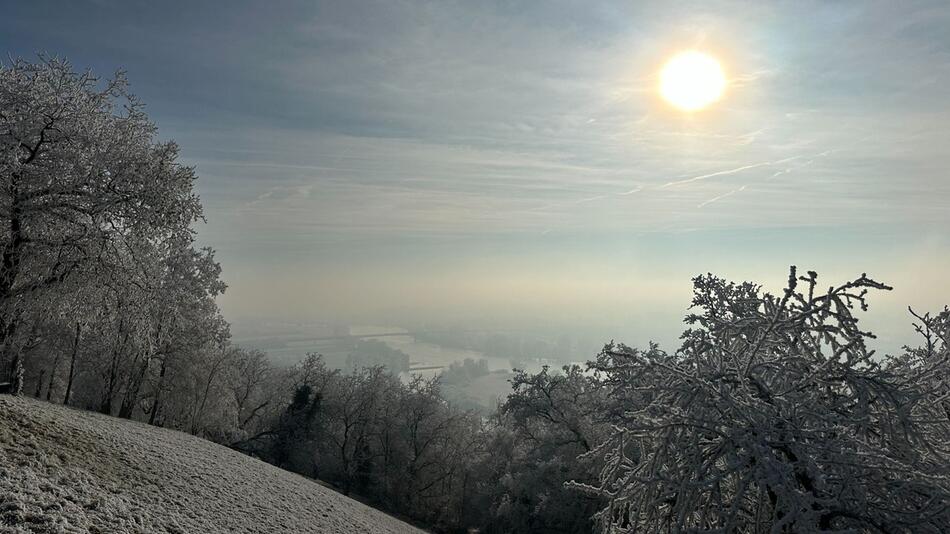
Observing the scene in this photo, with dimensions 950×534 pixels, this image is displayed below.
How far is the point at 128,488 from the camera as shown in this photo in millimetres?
9961

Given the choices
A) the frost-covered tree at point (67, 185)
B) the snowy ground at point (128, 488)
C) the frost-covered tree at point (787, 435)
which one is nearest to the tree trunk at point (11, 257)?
the frost-covered tree at point (67, 185)

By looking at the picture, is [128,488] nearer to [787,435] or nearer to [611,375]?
[611,375]

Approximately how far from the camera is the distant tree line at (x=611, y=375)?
442 cm

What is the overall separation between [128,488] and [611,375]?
10.7 m

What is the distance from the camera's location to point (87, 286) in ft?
40.4

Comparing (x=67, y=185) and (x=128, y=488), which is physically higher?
(x=67, y=185)

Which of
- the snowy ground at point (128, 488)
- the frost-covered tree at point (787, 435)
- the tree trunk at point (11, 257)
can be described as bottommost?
the snowy ground at point (128, 488)

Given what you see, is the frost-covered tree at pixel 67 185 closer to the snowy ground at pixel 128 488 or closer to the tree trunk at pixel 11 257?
the tree trunk at pixel 11 257

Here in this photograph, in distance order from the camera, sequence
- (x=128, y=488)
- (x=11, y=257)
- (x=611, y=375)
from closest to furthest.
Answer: (x=611, y=375)
(x=128, y=488)
(x=11, y=257)

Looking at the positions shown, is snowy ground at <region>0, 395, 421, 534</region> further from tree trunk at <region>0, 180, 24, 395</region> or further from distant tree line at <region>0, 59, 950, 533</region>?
distant tree line at <region>0, 59, 950, 533</region>

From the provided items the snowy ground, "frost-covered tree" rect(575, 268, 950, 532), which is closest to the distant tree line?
"frost-covered tree" rect(575, 268, 950, 532)

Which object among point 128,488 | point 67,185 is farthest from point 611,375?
point 67,185

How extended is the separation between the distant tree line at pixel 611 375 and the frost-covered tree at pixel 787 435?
26mm

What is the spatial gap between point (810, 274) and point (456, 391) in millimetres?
144155
